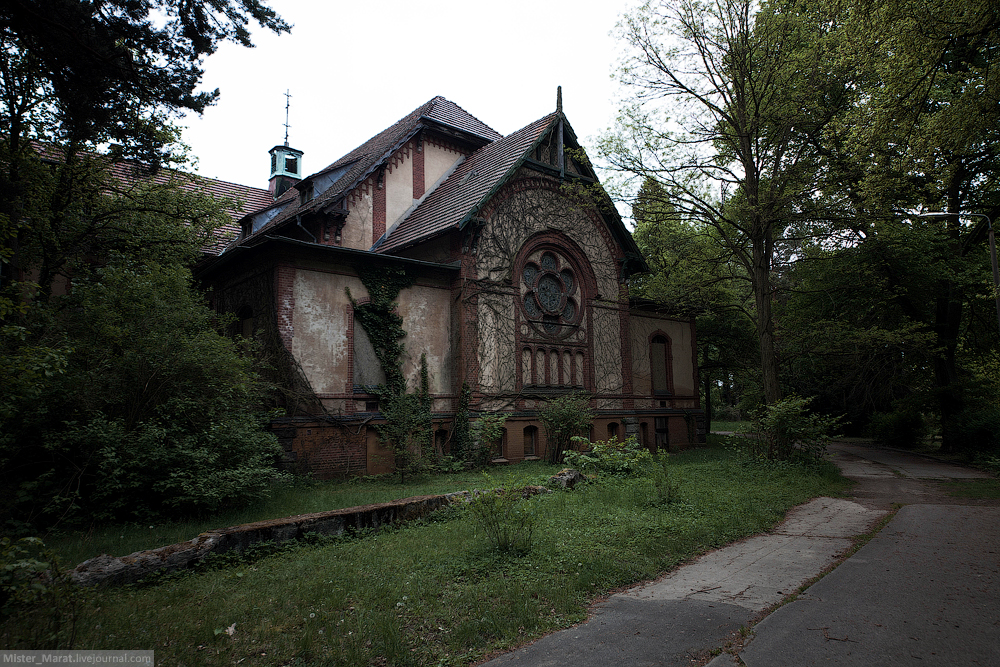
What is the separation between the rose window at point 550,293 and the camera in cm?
1764

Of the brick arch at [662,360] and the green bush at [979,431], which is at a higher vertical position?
the brick arch at [662,360]

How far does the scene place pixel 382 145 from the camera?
20000 millimetres

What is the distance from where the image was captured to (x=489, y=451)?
15.3 m

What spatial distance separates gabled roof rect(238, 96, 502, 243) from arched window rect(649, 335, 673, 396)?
33.3 ft

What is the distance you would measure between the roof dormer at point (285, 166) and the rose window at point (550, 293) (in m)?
17.6

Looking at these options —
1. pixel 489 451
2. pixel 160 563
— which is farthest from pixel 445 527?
pixel 489 451

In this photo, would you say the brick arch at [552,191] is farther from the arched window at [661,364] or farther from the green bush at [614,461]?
the green bush at [614,461]

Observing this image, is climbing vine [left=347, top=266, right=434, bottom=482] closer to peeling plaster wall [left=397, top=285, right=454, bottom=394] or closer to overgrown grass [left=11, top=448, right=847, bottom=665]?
peeling plaster wall [left=397, top=285, right=454, bottom=394]

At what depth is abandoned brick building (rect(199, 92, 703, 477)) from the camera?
1364cm

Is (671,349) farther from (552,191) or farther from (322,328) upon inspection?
(322,328)

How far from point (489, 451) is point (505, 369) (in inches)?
97.7

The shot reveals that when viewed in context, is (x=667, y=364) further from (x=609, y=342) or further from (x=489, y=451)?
(x=489, y=451)

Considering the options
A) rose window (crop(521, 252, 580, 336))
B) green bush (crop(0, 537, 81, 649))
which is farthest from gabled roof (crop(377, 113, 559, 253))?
green bush (crop(0, 537, 81, 649))

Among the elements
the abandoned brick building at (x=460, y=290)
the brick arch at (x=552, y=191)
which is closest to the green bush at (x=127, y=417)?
the abandoned brick building at (x=460, y=290)
